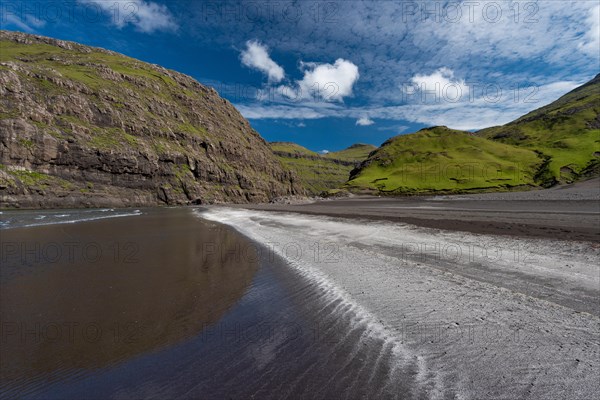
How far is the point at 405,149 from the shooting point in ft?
541

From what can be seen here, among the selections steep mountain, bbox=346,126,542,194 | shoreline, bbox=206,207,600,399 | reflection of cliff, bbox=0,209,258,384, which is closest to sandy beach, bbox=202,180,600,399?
shoreline, bbox=206,207,600,399

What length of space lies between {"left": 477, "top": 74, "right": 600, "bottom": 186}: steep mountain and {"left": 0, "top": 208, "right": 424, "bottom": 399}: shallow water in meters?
107

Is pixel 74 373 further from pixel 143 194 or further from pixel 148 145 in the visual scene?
pixel 148 145

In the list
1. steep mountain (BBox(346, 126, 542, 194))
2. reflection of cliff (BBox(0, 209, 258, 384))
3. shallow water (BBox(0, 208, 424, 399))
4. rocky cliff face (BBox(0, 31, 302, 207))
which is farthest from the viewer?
steep mountain (BBox(346, 126, 542, 194))

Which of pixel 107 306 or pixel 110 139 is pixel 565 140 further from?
pixel 110 139

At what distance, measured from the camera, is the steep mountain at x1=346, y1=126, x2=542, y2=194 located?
102m

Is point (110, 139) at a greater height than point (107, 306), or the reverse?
point (110, 139)

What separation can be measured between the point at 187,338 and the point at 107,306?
3.63 meters

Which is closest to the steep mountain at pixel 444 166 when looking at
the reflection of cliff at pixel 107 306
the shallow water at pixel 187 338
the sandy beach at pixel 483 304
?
the sandy beach at pixel 483 304

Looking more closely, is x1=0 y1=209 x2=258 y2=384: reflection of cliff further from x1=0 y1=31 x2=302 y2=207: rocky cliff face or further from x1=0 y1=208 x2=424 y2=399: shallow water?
x1=0 y1=31 x2=302 y2=207: rocky cliff face

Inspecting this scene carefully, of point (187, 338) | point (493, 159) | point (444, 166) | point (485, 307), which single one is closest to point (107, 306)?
point (187, 338)

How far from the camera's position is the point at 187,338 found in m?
6.18

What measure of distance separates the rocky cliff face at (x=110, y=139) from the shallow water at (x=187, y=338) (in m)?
78.0

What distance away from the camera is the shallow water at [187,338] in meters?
4.49
